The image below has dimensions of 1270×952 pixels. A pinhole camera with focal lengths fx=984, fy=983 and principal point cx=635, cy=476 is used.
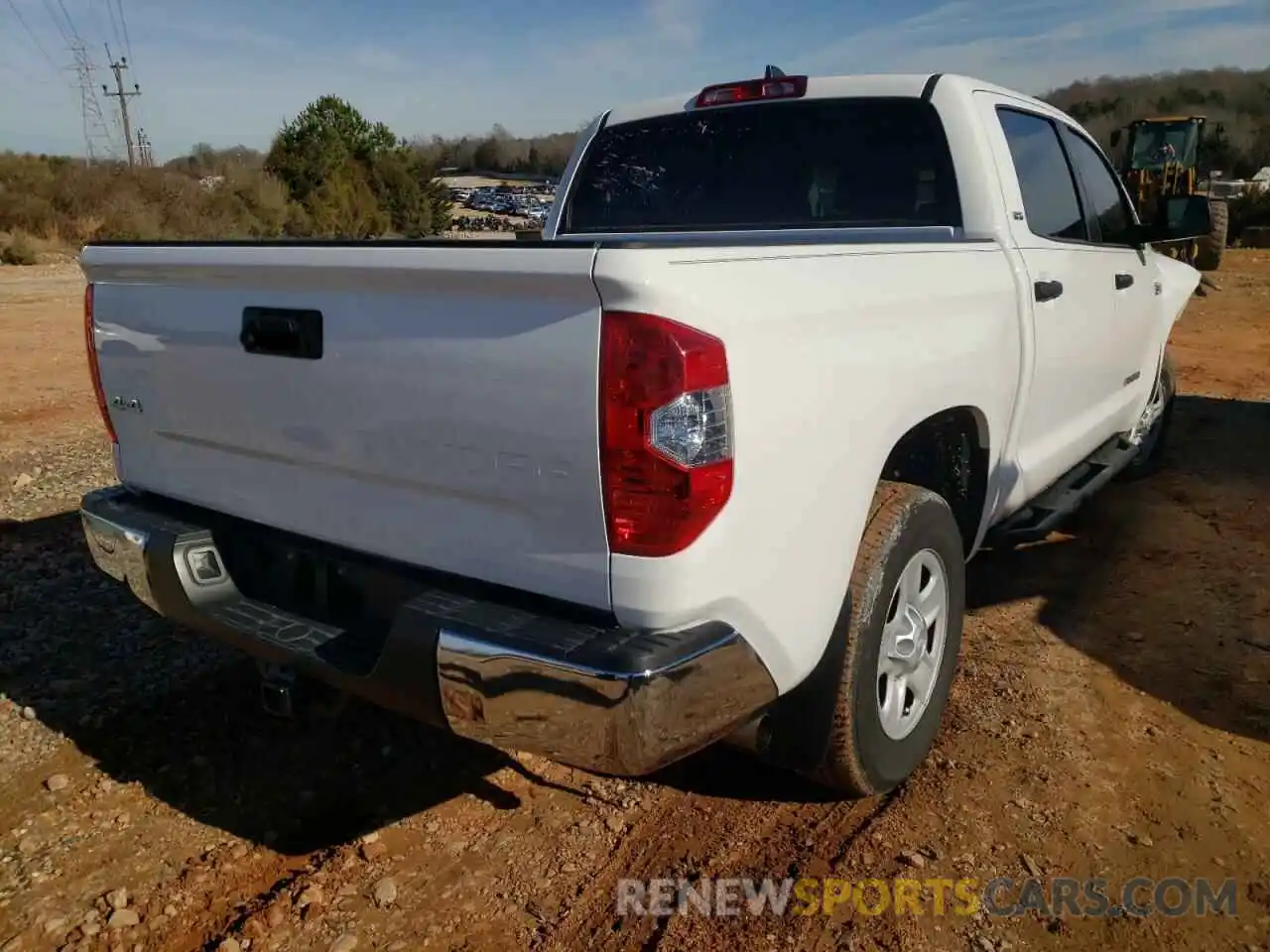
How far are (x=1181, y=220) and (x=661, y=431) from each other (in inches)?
143

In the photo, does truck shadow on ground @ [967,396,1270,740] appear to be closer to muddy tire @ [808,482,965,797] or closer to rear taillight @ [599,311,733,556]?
muddy tire @ [808,482,965,797]

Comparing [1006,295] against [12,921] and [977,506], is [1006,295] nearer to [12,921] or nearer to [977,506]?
[977,506]

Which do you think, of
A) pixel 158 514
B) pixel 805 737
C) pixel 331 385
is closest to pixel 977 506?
pixel 805 737

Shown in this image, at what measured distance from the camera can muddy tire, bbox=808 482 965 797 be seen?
8.10ft

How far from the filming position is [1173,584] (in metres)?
4.37

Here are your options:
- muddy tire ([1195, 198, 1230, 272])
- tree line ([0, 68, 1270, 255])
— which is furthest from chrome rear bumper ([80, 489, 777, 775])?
tree line ([0, 68, 1270, 255])

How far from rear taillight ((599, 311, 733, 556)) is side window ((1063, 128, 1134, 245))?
3.07 m

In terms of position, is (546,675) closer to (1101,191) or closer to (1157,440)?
(1101,191)

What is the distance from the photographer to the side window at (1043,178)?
356 cm

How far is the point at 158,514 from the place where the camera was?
2.84 m

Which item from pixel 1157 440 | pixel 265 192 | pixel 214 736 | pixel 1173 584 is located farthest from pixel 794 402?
pixel 265 192

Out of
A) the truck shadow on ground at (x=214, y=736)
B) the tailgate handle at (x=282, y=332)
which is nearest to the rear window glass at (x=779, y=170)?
the tailgate handle at (x=282, y=332)

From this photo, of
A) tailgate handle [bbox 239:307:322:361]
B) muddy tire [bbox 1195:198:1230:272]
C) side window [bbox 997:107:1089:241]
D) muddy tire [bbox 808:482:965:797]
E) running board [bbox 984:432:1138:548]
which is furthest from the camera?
muddy tire [bbox 1195:198:1230:272]

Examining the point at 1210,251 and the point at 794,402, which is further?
the point at 1210,251
